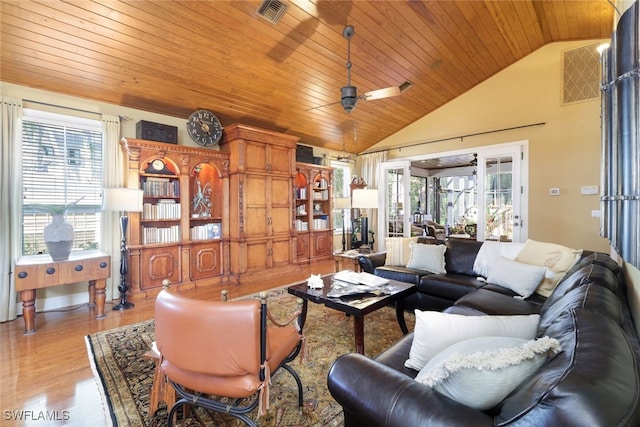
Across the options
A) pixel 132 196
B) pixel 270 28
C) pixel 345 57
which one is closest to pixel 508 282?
pixel 345 57

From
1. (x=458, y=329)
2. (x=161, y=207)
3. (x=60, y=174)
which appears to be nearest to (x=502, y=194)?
(x=458, y=329)

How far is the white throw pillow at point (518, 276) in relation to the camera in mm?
2594

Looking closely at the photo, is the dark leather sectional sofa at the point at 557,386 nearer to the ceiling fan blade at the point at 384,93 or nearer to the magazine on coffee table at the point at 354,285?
the magazine on coffee table at the point at 354,285

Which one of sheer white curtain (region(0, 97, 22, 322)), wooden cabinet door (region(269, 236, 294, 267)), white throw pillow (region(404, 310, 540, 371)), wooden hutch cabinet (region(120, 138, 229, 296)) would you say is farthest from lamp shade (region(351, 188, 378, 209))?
sheer white curtain (region(0, 97, 22, 322))

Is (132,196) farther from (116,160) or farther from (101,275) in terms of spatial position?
(101,275)

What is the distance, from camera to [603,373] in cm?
71

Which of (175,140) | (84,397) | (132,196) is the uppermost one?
(175,140)

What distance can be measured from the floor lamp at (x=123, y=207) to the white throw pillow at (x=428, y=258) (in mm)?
3458

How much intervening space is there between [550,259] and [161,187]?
189 inches

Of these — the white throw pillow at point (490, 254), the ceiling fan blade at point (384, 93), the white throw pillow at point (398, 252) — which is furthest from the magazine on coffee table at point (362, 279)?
the ceiling fan blade at point (384, 93)

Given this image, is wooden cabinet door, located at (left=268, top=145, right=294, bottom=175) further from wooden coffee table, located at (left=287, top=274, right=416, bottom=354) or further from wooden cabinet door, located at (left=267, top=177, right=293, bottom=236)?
wooden coffee table, located at (left=287, top=274, right=416, bottom=354)

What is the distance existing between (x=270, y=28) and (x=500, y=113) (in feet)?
14.4

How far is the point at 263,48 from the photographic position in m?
3.53

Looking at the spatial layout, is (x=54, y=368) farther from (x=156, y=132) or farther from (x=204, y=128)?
(x=204, y=128)
